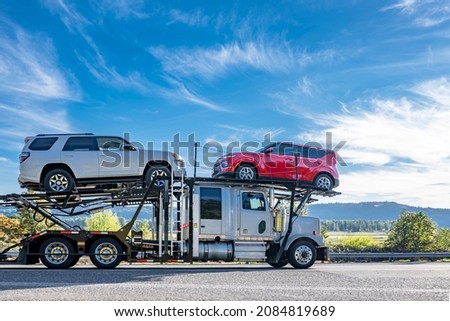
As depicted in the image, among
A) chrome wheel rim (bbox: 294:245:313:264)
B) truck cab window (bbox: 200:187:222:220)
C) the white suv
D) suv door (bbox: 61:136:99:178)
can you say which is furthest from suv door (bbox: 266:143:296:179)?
suv door (bbox: 61:136:99:178)

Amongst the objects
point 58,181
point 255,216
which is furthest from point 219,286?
point 58,181

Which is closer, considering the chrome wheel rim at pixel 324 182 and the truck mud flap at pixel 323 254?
the truck mud flap at pixel 323 254

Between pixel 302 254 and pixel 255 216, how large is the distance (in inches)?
63.7

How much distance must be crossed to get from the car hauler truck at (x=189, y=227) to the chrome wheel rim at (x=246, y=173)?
0.44 m

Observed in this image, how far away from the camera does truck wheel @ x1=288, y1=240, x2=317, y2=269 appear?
13.9 meters

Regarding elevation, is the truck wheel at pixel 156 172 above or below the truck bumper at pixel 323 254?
above

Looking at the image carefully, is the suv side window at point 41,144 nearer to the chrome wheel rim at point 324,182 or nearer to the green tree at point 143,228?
the green tree at point 143,228

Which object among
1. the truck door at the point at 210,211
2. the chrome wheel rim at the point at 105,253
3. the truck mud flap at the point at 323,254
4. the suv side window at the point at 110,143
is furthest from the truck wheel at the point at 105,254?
the truck mud flap at the point at 323,254

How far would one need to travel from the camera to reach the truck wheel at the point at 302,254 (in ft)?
45.5

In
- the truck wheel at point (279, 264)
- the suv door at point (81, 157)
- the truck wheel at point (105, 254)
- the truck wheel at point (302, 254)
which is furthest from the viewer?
the truck wheel at point (279, 264)

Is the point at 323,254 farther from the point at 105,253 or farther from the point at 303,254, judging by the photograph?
the point at 105,253

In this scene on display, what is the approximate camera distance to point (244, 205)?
14070mm

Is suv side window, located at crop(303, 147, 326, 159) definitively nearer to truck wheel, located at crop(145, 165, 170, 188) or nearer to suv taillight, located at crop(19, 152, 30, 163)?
truck wheel, located at crop(145, 165, 170, 188)
